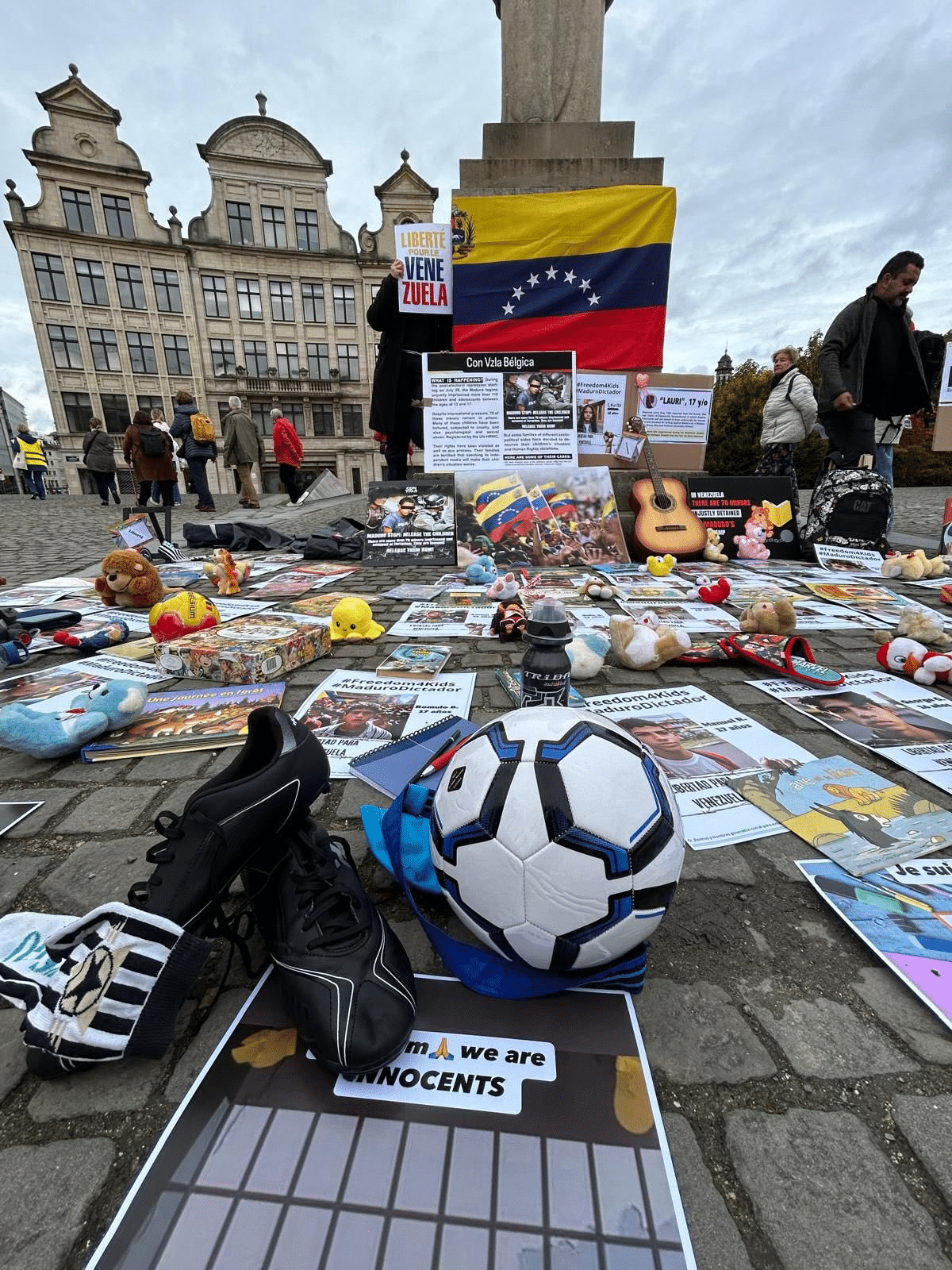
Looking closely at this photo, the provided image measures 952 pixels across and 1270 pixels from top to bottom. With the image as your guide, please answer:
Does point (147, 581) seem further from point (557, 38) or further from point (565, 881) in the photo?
point (557, 38)

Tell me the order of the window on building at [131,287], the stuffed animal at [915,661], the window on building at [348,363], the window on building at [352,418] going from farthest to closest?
the window on building at [352,418] < the window on building at [348,363] < the window on building at [131,287] < the stuffed animal at [915,661]

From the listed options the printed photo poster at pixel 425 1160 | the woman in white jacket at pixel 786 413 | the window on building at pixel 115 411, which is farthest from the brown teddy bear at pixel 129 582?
the window on building at pixel 115 411

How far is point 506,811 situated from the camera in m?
1.04

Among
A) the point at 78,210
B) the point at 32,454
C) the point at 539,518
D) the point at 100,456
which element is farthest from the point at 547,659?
the point at 78,210

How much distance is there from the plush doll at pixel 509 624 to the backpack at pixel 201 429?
29.1ft

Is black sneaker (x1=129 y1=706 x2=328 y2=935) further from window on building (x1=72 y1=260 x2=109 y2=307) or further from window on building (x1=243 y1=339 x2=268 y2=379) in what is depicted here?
window on building (x1=72 y1=260 x2=109 y2=307)

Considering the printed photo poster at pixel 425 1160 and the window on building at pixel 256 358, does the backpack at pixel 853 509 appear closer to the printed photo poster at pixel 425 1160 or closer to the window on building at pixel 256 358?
the printed photo poster at pixel 425 1160

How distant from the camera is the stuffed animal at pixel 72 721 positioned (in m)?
1.90

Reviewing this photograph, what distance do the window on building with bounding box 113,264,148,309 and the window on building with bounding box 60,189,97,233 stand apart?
188cm

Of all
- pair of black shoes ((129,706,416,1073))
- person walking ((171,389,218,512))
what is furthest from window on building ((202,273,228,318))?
pair of black shoes ((129,706,416,1073))

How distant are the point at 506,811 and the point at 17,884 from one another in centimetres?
130

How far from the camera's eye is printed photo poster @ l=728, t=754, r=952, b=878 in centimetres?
143

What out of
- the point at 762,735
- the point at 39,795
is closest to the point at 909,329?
the point at 762,735

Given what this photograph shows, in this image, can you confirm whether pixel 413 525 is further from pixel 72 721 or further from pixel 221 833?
pixel 221 833
